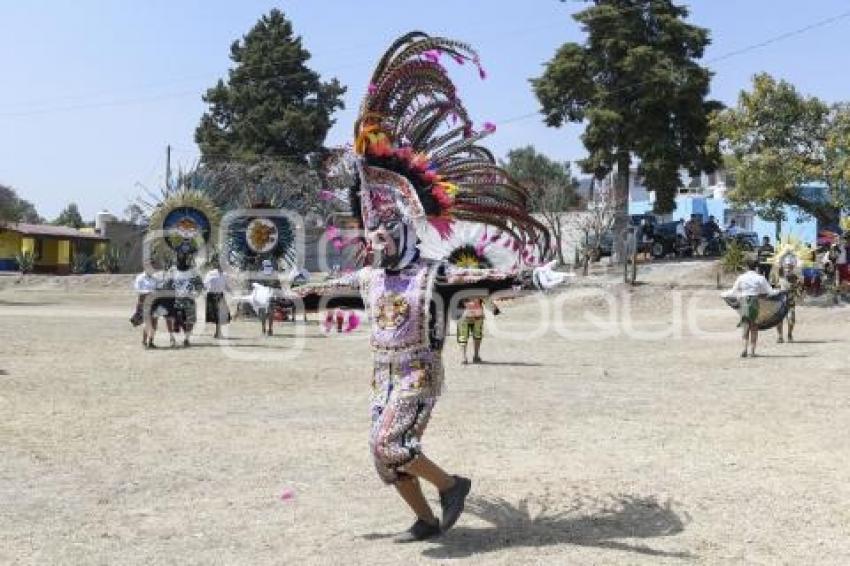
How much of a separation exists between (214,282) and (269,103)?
34087 millimetres

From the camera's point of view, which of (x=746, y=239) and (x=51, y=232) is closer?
(x=746, y=239)

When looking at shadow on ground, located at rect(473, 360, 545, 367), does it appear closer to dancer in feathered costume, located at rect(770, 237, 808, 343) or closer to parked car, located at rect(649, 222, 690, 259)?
dancer in feathered costume, located at rect(770, 237, 808, 343)

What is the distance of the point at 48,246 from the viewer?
2015 inches

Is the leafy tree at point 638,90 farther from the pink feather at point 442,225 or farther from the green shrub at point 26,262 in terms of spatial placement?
the pink feather at point 442,225

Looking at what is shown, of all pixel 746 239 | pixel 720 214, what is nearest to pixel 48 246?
pixel 720 214

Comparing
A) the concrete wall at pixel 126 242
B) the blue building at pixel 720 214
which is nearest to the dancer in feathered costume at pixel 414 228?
the blue building at pixel 720 214

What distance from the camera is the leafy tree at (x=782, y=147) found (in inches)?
997

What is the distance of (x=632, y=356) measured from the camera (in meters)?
15.6

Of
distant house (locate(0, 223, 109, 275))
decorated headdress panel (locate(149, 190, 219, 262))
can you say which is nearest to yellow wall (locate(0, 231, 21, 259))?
distant house (locate(0, 223, 109, 275))

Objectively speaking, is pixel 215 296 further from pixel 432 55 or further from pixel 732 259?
pixel 732 259

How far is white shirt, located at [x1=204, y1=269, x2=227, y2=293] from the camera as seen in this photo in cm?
1848

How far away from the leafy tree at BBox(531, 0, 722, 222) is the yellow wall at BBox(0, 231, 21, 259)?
28.7 metres

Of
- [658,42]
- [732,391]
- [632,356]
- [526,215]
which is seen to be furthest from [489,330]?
[658,42]

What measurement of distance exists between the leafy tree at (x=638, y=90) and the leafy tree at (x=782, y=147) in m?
7.26
